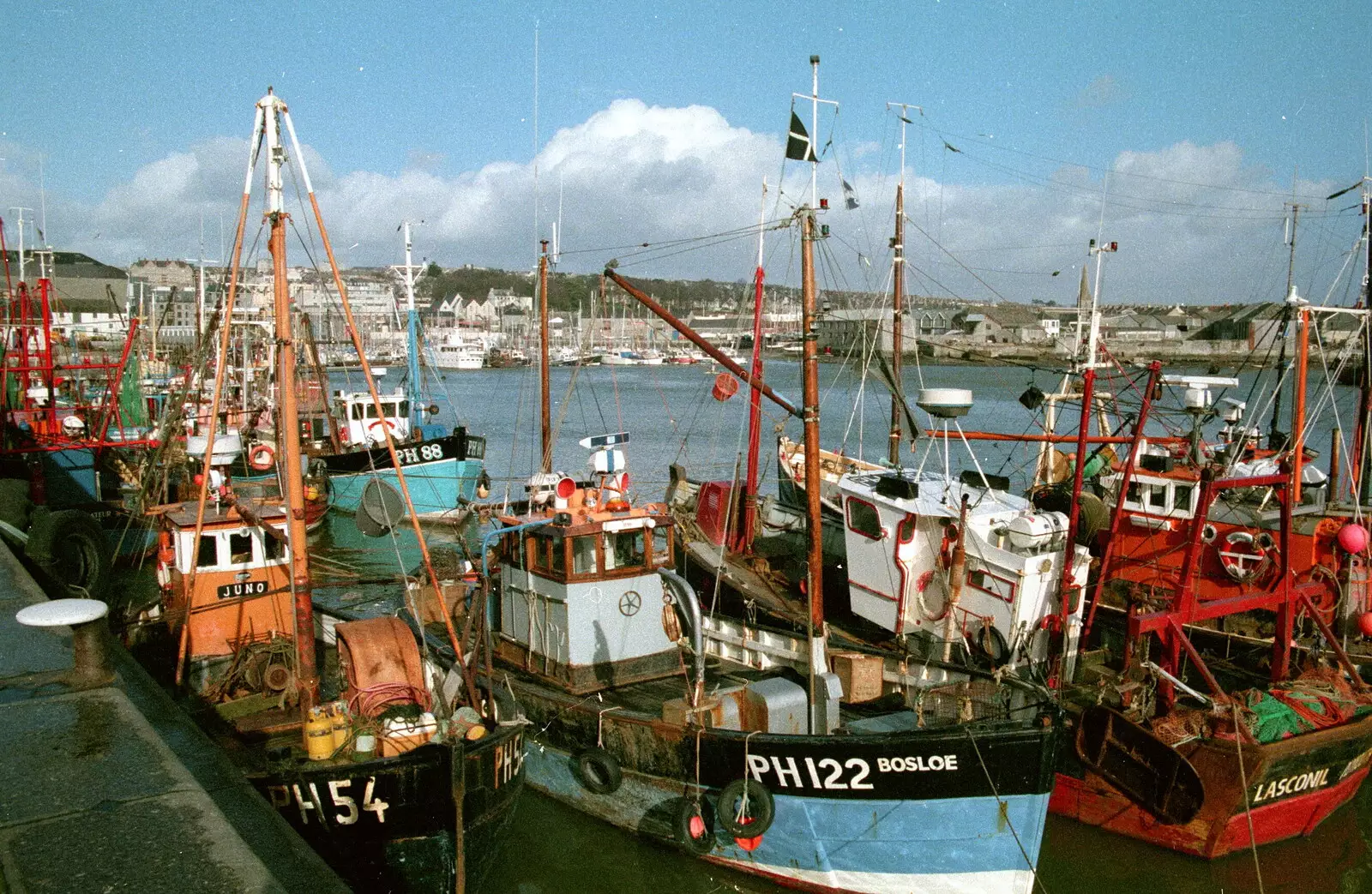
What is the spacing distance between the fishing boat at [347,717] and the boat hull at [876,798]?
1970mm

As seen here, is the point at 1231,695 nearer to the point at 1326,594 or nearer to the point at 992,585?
the point at 992,585

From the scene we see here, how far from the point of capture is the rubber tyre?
11.3 metres

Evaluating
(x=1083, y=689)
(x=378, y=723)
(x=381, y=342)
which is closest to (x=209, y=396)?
(x=378, y=723)

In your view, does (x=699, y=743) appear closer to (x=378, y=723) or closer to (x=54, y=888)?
(x=378, y=723)

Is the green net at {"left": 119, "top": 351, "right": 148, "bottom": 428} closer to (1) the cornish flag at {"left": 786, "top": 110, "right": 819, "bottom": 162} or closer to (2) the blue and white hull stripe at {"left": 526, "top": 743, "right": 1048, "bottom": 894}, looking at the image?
(1) the cornish flag at {"left": 786, "top": 110, "right": 819, "bottom": 162}

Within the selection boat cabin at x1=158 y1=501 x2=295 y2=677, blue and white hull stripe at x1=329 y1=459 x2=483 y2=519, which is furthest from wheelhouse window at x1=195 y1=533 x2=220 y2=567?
blue and white hull stripe at x1=329 y1=459 x2=483 y2=519

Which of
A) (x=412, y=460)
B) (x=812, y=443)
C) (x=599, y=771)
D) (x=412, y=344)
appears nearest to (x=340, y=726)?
(x=599, y=771)

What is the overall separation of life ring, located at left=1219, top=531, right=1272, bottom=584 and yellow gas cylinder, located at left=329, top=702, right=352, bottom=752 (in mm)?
14719

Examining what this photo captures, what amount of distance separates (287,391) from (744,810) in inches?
266

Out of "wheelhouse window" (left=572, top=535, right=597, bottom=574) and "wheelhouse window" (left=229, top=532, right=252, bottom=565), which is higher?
"wheelhouse window" (left=572, top=535, right=597, bottom=574)

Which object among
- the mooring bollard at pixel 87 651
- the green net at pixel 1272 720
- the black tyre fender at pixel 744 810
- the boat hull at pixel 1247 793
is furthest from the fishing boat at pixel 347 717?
the green net at pixel 1272 720

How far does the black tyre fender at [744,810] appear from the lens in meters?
10.2

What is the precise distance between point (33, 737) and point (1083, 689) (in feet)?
41.6

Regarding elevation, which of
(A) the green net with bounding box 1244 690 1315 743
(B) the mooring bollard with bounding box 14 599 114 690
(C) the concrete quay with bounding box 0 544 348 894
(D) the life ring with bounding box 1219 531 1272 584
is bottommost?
(A) the green net with bounding box 1244 690 1315 743
